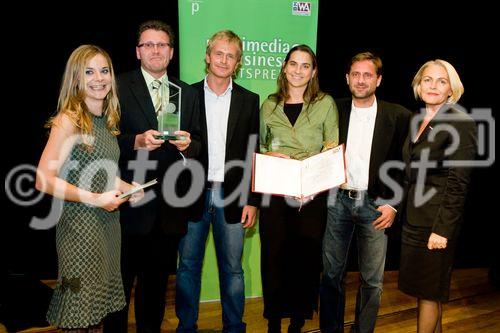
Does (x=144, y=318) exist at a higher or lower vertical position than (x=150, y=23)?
lower

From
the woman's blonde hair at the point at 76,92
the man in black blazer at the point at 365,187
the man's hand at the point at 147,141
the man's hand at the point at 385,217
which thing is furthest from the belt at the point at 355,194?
the woman's blonde hair at the point at 76,92

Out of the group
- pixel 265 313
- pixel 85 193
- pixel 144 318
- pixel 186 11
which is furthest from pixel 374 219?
pixel 186 11

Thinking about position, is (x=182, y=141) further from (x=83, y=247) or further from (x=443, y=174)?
(x=443, y=174)

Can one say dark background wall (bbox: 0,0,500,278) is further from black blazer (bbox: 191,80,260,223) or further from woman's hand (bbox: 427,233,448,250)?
woman's hand (bbox: 427,233,448,250)

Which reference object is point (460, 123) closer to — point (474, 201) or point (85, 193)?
point (85, 193)

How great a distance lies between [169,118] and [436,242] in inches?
57.7

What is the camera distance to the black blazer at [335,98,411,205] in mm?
2791

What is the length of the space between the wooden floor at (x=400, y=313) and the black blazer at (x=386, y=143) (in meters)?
1.19

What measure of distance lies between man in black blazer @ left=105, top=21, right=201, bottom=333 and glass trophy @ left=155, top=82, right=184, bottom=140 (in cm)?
5

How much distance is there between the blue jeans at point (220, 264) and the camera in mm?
2910

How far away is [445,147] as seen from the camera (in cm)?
242

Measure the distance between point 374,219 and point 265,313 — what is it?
2.95 feet

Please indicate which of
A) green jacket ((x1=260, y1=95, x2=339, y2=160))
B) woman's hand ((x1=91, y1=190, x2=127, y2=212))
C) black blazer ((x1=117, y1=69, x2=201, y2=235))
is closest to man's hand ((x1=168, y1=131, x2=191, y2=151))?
black blazer ((x1=117, y1=69, x2=201, y2=235))

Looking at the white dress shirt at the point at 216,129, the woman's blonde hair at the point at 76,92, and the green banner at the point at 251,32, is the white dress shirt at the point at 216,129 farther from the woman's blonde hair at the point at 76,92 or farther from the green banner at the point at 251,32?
the woman's blonde hair at the point at 76,92
